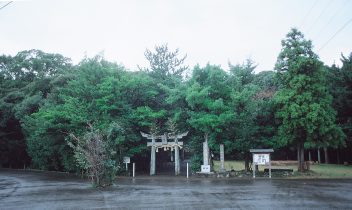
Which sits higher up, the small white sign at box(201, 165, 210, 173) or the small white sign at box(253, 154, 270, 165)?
the small white sign at box(253, 154, 270, 165)

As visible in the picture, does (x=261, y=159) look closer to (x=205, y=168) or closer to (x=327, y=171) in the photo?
(x=205, y=168)

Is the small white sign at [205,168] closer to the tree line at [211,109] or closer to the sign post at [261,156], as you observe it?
the tree line at [211,109]

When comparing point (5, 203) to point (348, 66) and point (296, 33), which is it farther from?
point (348, 66)

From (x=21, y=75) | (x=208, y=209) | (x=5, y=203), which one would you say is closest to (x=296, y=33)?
(x=208, y=209)

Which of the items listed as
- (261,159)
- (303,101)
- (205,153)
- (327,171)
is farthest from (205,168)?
(327,171)

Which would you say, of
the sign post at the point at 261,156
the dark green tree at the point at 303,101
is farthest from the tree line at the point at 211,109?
the sign post at the point at 261,156

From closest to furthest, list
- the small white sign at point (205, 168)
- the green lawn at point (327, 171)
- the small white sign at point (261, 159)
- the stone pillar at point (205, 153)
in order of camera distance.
Result: the small white sign at point (261, 159), the green lawn at point (327, 171), the small white sign at point (205, 168), the stone pillar at point (205, 153)

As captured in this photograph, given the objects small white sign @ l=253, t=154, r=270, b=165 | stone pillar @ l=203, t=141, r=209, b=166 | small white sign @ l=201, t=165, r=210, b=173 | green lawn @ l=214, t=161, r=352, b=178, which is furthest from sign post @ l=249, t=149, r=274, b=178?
stone pillar @ l=203, t=141, r=209, b=166

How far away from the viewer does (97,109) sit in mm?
27672

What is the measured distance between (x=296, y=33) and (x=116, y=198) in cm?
1910

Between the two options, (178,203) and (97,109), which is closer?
(178,203)

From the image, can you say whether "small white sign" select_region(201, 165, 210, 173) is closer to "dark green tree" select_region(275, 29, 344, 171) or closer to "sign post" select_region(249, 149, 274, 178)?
"sign post" select_region(249, 149, 274, 178)

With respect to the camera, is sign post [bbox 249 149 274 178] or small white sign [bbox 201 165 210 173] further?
small white sign [bbox 201 165 210 173]

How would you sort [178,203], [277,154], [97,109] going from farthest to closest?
1. [277,154]
2. [97,109]
3. [178,203]
